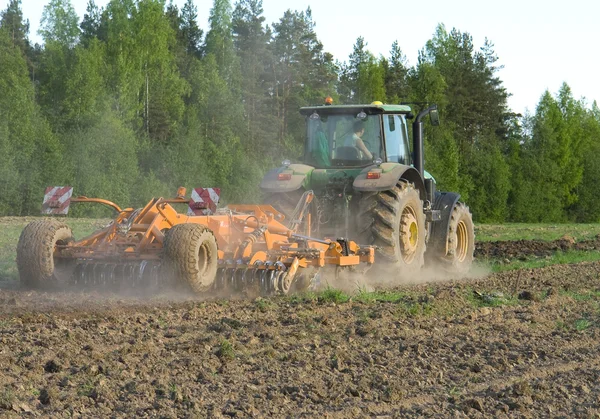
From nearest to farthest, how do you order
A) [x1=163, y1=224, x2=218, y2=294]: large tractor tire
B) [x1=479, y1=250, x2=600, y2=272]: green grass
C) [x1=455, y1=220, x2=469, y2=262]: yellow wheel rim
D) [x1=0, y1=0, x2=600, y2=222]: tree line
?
[x1=163, y1=224, x2=218, y2=294]: large tractor tire → [x1=455, y1=220, x2=469, y2=262]: yellow wheel rim → [x1=479, y1=250, x2=600, y2=272]: green grass → [x1=0, y1=0, x2=600, y2=222]: tree line

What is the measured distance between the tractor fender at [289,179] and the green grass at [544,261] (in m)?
3.86

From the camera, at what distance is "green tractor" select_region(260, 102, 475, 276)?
35.3 feet

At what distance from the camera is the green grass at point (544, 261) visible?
13.9 m

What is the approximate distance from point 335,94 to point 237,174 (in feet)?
33.7

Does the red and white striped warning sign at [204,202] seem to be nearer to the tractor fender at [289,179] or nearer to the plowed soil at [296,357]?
the tractor fender at [289,179]

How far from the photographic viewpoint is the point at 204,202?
10922mm

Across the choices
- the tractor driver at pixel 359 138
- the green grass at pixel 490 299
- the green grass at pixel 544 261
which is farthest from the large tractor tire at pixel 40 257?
the green grass at pixel 544 261

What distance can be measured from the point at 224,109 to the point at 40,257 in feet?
115

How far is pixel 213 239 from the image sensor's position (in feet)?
30.6

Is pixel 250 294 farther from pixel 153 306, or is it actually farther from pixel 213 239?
pixel 153 306

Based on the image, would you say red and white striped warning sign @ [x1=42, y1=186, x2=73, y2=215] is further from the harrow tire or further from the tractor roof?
the harrow tire

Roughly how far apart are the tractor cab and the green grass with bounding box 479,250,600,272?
3.15 meters

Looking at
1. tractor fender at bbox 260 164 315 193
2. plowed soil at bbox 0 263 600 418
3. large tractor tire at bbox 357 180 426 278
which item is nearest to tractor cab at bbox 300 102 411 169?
tractor fender at bbox 260 164 315 193

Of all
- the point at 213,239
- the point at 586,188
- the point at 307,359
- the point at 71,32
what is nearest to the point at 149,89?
the point at 71,32
